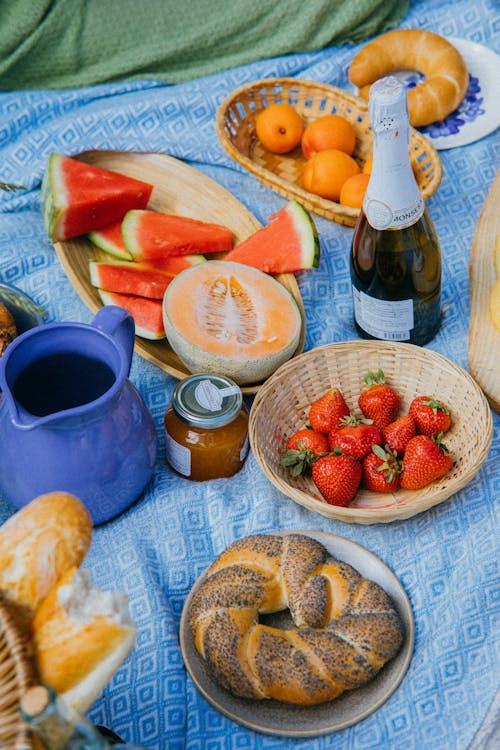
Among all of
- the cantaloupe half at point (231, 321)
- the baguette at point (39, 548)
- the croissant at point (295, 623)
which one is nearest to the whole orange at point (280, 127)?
the cantaloupe half at point (231, 321)

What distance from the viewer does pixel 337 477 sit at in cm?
118

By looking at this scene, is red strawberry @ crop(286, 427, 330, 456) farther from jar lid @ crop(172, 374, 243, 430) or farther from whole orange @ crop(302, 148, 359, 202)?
whole orange @ crop(302, 148, 359, 202)

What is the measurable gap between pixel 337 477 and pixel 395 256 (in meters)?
0.37

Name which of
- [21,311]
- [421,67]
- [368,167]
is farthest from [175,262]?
[421,67]

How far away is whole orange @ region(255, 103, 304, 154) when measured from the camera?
172cm

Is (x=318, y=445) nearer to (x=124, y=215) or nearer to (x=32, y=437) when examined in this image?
(x=32, y=437)

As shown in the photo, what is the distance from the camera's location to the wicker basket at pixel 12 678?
68cm

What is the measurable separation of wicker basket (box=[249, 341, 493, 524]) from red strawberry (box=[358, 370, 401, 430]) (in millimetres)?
44

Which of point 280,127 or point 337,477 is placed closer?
point 337,477

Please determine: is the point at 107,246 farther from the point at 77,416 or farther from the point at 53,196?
the point at 77,416

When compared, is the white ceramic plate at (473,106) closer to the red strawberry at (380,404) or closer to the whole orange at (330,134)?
the whole orange at (330,134)

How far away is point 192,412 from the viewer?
3.96 feet

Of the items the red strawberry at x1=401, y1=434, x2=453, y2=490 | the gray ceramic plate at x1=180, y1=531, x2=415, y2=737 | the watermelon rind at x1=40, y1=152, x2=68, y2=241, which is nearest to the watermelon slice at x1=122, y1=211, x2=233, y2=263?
the watermelon rind at x1=40, y1=152, x2=68, y2=241

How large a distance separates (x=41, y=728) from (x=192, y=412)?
1.97 ft
